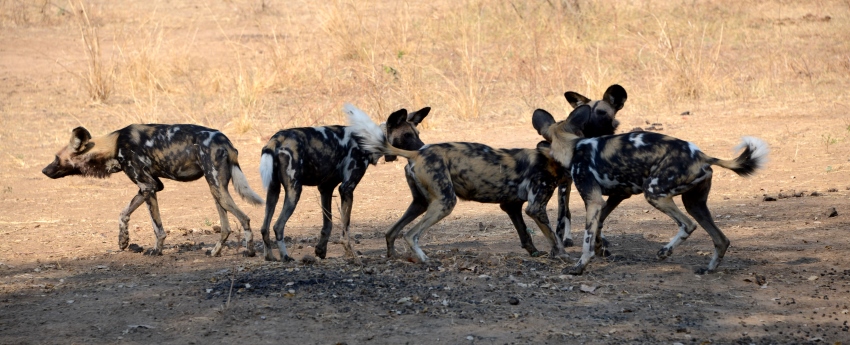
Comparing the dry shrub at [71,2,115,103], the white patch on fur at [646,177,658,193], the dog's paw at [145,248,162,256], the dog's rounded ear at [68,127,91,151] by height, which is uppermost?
the dry shrub at [71,2,115,103]

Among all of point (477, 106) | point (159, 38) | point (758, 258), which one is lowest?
point (758, 258)

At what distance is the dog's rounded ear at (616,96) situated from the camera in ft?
22.0

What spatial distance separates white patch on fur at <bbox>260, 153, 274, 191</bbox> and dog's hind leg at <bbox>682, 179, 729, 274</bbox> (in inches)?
99.8

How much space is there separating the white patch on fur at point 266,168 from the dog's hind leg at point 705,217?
2.53 metres

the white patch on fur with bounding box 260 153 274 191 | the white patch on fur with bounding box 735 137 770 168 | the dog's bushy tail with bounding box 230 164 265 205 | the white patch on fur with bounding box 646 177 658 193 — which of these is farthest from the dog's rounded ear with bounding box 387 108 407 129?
the white patch on fur with bounding box 735 137 770 168

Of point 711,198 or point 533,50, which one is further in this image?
point 533,50

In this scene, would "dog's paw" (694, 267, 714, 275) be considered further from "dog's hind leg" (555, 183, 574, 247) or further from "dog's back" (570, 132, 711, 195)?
"dog's hind leg" (555, 183, 574, 247)

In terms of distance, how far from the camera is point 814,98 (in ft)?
39.7

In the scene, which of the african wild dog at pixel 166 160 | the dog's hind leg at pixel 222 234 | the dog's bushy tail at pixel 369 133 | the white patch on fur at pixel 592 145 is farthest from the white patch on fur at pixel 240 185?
the white patch on fur at pixel 592 145

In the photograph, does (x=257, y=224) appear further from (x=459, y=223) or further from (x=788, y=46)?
(x=788, y=46)

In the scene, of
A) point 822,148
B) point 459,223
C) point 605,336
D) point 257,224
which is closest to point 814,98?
point 822,148

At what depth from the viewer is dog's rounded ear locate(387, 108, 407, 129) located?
638 cm

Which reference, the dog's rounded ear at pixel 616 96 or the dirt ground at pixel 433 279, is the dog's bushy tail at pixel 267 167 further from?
the dog's rounded ear at pixel 616 96

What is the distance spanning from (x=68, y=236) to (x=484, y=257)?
345cm
